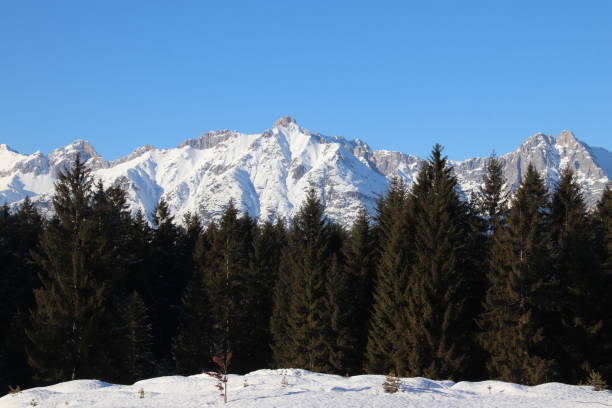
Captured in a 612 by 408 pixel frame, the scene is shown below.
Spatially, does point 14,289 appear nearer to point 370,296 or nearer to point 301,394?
point 370,296

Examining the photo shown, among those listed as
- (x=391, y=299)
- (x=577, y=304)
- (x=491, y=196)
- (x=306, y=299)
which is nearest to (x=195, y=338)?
(x=306, y=299)

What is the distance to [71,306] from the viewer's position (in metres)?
27.5

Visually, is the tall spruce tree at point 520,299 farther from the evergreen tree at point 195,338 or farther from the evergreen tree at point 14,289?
the evergreen tree at point 14,289

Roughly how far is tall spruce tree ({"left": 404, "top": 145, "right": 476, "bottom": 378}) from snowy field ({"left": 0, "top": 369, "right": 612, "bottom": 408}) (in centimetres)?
1065

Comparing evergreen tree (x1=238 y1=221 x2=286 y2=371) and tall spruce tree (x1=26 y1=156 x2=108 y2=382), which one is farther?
evergreen tree (x1=238 y1=221 x2=286 y2=371)

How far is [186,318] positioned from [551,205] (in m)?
26.6

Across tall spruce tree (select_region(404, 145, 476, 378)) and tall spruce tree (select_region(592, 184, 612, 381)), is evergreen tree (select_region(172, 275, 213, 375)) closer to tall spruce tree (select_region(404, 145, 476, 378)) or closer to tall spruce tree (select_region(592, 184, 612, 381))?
tall spruce tree (select_region(404, 145, 476, 378))

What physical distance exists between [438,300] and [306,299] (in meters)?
9.67

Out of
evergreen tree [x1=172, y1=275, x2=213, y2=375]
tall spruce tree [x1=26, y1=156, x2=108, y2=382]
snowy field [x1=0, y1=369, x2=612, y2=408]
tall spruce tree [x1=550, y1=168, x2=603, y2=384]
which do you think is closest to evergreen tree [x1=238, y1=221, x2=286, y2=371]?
evergreen tree [x1=172, y1=275, x2=213, y2=375]

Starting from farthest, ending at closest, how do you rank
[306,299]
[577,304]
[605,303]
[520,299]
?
[306,299] < [605,303] < [577,304] < [520,299]

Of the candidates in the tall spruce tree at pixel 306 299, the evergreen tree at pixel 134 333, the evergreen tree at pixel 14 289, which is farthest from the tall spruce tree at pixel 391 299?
the evergreen tree at pixel 14 289

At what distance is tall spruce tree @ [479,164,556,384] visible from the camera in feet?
87.8

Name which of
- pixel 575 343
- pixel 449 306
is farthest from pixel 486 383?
pixel 575 343

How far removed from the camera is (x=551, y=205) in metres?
34.8
